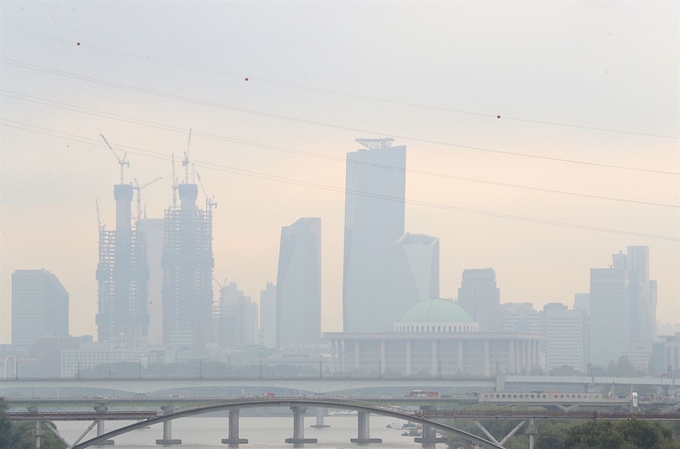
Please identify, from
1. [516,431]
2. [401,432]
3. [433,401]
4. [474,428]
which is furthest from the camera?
[401,432]

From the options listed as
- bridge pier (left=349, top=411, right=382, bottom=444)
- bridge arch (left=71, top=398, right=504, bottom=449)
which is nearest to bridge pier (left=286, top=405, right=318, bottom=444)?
bridge pier (left=349, top=411, right=382, bottom=444)

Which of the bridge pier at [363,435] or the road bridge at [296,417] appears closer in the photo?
the road bridge at [296,417]

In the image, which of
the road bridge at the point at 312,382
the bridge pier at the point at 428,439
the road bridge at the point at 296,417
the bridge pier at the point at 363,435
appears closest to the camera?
the road bridge at the point at 296,417

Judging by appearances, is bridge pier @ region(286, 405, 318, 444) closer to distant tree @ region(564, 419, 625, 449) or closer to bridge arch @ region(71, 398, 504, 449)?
bridge arch @ region(71, 398, 504, 449)

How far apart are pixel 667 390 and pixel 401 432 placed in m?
31.7

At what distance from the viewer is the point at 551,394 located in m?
137

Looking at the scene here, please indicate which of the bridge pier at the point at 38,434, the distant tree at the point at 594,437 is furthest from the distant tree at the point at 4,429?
the distant tree at the point at 594,437

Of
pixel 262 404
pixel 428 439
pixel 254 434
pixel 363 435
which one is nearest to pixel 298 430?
pixel 363 435

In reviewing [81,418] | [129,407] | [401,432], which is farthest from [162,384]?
[81,418]

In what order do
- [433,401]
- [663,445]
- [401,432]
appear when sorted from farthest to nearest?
1. [401,432]
2. [433,401]
3. [663,445]

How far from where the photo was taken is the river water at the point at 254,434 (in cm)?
12444

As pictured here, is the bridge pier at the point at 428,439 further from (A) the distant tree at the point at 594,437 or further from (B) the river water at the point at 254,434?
(A) the distant tree at the point at 594,437

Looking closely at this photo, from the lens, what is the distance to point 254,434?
480ft

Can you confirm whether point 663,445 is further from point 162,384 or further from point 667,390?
point 162,384
